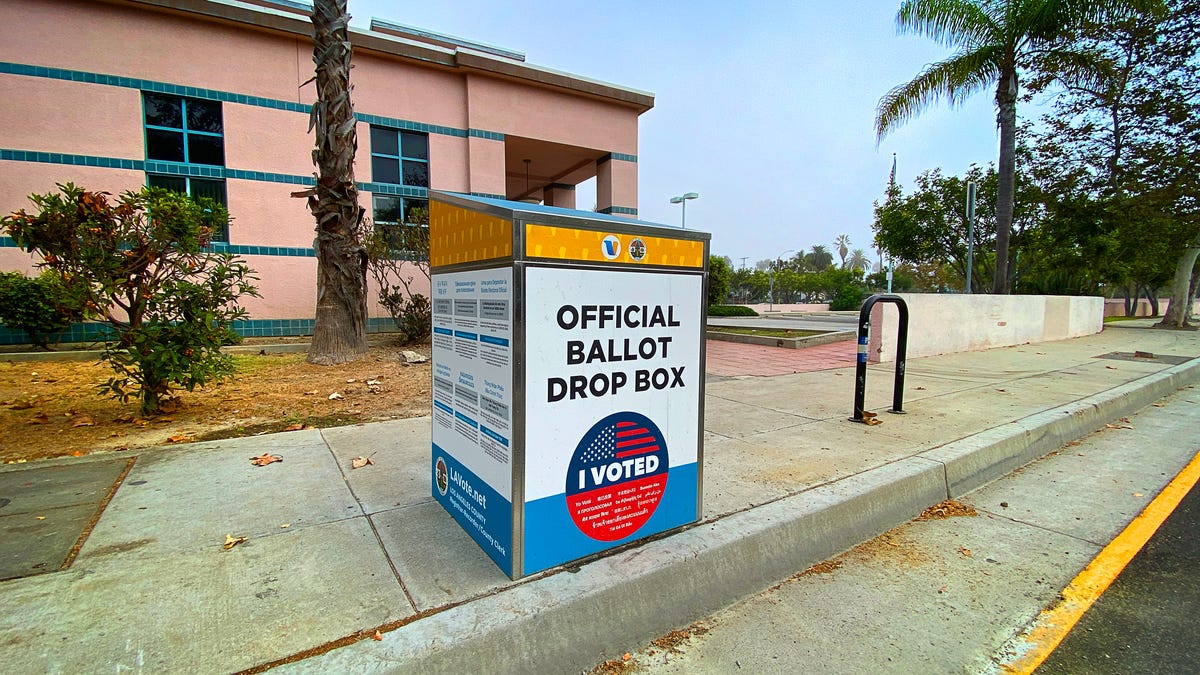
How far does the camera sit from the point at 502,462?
246 cm

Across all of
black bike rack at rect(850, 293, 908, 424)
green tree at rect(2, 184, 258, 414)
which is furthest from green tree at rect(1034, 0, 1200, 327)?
green tree at rect(2, 184, 258, 414)

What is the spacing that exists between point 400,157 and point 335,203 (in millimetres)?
6621

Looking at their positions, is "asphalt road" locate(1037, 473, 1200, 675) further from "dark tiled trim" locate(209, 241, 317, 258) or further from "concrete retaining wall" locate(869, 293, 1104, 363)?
"dark tiled trim" locate(209, 241, 317, 258)

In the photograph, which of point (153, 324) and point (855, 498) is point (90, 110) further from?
point (855, 498)

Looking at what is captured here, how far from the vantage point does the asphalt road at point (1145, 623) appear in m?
2.29

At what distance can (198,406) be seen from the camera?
226 inches

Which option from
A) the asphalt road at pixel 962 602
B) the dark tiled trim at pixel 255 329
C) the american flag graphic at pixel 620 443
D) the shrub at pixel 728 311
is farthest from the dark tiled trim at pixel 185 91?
the shrub at pixel 728 311

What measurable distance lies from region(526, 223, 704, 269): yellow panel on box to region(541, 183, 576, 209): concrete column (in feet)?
63.8

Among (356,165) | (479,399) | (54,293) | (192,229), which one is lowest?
(479,399)

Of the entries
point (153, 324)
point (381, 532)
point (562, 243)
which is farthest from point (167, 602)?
point (153, 324)

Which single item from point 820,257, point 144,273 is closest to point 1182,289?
point 144,273

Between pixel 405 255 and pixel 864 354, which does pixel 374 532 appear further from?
pixel 405 255

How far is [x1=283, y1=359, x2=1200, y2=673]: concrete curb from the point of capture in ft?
6.71

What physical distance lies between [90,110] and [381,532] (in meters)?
13.8
